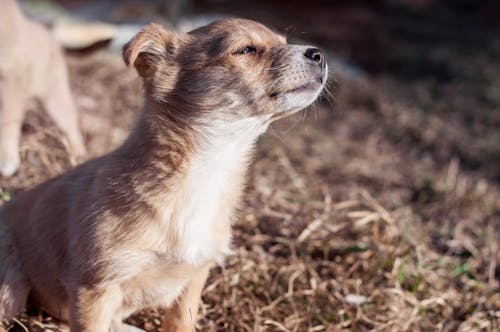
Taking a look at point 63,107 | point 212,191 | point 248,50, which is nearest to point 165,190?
point 212,191

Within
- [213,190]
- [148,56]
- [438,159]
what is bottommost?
[438,159]

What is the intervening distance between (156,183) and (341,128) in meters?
4.75

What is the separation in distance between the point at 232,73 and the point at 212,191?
0.54 m

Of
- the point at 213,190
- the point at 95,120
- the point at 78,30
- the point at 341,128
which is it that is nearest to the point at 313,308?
the point at 213,190

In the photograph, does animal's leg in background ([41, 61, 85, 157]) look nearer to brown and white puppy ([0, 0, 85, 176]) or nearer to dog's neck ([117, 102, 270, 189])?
brown and white puppy ([0, 0, 85, 176])

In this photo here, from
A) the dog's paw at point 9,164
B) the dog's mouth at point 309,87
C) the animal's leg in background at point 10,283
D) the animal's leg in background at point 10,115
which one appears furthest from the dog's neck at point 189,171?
the animal's leg in background at point 10,115

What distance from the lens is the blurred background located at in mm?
3783

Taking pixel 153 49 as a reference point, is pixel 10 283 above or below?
below

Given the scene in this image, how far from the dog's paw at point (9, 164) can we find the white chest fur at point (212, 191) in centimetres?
218

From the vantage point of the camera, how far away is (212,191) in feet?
10.0

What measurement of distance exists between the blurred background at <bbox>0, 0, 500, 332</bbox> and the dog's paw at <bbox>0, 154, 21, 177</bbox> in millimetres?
106

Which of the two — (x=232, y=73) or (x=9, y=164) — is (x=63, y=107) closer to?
(x=9, y=164)

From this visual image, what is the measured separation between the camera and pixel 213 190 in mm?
3057

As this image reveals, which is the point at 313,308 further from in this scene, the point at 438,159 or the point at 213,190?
the point at 438,159
